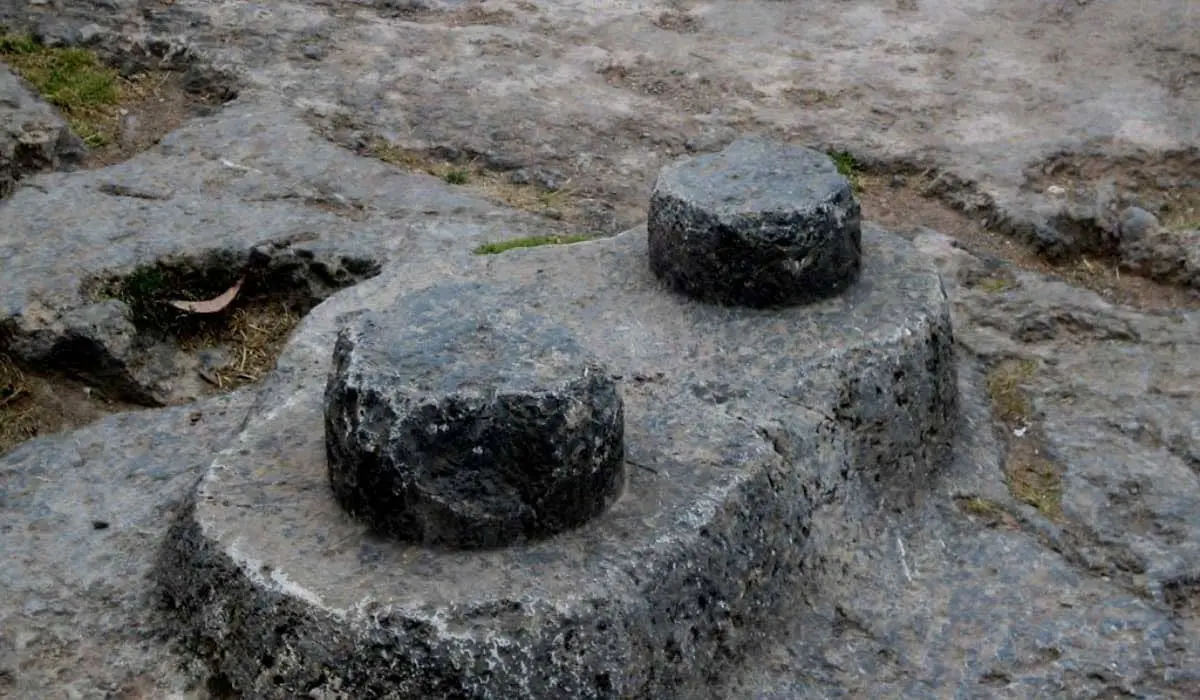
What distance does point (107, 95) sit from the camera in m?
5.38

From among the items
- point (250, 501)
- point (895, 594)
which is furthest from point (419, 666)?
point (895, 594)

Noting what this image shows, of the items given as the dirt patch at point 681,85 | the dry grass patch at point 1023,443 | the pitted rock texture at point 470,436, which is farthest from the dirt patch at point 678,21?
the pitted rock texture at point 470,436

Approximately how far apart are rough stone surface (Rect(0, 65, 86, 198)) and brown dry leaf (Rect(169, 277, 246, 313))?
2.77 feet

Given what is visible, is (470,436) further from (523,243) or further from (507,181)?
(507,181)

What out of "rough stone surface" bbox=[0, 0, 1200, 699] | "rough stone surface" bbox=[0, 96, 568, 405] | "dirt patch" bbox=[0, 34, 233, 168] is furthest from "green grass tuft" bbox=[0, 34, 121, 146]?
"rough stone surface" bbox=[0, 96, 568, 405]

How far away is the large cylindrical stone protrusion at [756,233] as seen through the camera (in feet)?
11.5

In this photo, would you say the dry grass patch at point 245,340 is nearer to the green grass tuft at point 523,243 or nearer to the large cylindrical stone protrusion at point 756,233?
the green grass tuft at point 523,243

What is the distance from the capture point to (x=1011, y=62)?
5.86 meters

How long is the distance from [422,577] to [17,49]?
378 centimetres

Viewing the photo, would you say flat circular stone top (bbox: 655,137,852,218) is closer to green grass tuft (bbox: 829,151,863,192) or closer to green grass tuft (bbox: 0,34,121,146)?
green grass tuft (bbox: 829,151,863,192)

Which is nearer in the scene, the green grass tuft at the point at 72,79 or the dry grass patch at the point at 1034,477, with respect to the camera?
the dry grass patch at the point at 1034,477

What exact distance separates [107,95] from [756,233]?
285 cm

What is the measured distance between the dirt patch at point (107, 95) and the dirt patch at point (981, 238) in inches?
89.5

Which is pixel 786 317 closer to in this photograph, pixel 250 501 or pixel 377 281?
pixel 377 281
